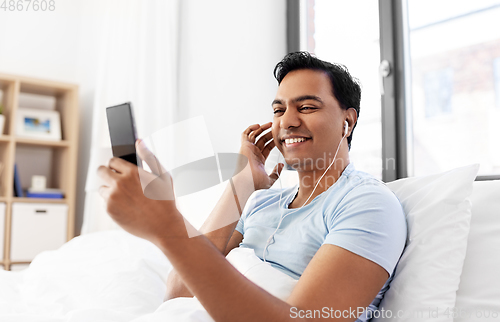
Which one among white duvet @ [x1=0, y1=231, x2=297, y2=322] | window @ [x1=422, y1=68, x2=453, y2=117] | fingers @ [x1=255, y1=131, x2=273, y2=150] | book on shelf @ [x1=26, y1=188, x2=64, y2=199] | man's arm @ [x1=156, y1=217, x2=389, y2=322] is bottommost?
white duvet @ [x1=0, y1=231, x2=297, y2=322]

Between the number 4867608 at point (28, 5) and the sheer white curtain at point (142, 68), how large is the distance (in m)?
0.77

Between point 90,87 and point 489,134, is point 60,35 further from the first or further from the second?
point 489,134

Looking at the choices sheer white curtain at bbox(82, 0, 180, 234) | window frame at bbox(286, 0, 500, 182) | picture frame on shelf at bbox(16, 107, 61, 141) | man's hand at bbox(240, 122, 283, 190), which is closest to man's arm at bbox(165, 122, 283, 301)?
man's hand at bbox(240, 122, 283, 190)

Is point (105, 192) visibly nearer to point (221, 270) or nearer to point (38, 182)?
point (221, 270)

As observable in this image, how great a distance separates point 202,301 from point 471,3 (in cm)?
157

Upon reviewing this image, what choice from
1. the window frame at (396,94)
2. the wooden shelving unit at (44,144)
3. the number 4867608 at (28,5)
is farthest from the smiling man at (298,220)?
the number 4867608 at (28,5)

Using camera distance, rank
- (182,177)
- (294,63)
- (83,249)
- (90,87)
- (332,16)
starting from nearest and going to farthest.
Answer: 1. (182,177)
2. (294,63)
3. (83,249)
4. (332,16)
5. (90,87)

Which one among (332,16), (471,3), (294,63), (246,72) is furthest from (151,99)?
(471,3)

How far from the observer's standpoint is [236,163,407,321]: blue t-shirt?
75 cm

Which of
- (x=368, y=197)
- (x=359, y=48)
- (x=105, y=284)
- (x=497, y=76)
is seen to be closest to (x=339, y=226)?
(x=368, y=197)

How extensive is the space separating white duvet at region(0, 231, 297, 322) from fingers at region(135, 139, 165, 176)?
0.29m

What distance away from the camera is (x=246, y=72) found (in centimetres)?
226

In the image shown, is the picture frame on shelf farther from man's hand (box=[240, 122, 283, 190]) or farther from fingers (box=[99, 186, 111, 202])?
fingers (box=[99, 186, 111, 202])

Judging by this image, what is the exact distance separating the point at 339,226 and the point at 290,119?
321mm
